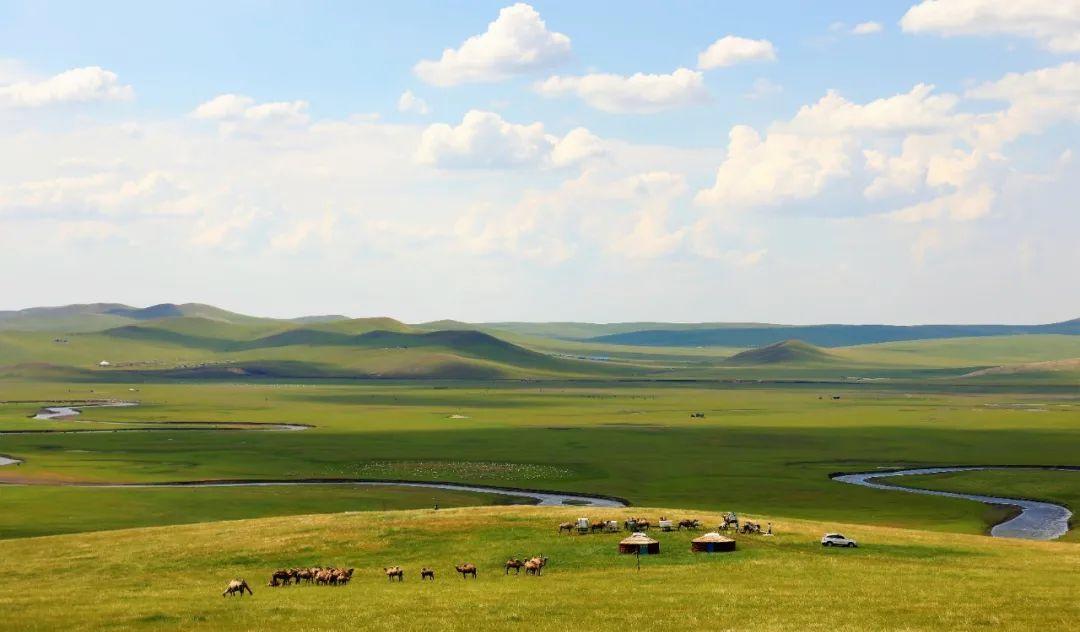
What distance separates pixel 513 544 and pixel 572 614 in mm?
19370

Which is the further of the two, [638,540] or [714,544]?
[714,544]

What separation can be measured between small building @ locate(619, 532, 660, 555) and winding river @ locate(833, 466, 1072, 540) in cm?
3769

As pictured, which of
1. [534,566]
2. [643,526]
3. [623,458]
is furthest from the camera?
[623,458]

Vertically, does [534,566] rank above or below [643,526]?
below

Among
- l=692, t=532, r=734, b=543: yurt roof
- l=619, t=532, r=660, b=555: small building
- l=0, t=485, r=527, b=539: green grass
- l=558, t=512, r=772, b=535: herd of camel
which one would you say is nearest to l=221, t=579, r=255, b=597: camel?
l=619, t=532, r=660, b=555: small building

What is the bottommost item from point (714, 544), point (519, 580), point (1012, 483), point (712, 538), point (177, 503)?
point (1012, 483)

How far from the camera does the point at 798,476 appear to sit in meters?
136

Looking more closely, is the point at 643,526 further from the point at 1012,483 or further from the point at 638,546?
the point at 1012,483

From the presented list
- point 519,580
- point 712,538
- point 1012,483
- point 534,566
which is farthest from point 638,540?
point 1012,483

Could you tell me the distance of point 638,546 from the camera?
6462cm

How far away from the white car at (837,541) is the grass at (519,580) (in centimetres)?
128

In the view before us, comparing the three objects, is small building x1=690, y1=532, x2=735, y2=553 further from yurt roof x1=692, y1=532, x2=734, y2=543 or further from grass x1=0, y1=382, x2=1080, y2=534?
grass x1=0, y1=382, x2=1080, y2=534

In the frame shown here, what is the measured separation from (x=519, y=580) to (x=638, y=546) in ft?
27.9

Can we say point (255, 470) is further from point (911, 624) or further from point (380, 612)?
point (911, 624)
